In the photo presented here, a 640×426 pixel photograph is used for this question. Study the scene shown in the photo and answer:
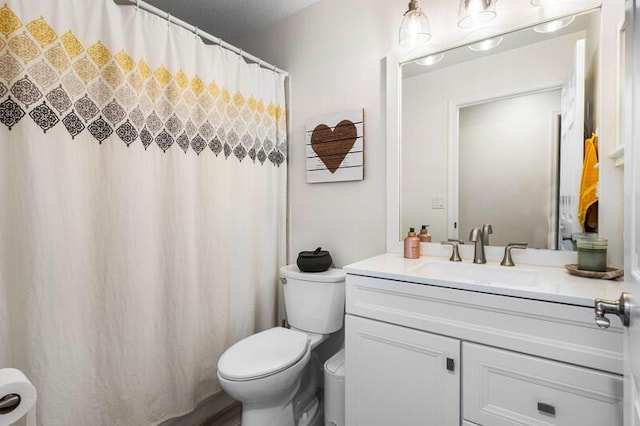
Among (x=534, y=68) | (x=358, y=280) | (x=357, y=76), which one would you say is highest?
(x=357, y=76)

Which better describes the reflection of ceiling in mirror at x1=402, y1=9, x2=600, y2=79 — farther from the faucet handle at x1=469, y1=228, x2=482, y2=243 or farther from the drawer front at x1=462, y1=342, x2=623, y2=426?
the drawer front at x1=462, y1=342, x2=623, y2=426

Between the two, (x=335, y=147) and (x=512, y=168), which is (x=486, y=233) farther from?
(x=335, y=147)

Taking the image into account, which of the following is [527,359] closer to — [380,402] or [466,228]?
[380,402]

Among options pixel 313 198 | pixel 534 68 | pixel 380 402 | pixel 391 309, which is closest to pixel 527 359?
pixel 391 309

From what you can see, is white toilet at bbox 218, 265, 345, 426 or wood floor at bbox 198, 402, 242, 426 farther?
wood floor at bbox 198, 402, 242, 426

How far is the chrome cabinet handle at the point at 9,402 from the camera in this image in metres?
0.64

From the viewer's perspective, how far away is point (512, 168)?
1.46 m

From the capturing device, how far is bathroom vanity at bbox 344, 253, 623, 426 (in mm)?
897

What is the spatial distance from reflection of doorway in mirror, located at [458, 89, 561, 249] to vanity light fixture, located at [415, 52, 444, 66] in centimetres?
29

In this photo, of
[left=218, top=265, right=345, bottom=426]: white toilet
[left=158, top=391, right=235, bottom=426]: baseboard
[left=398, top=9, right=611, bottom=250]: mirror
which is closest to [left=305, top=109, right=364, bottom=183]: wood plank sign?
[left=398, top=9, right=611, bottom=250]: mirror

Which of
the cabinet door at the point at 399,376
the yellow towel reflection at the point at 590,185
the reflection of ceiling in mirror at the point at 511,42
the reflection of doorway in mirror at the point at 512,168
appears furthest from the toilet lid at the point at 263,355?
the reflection of ceiling in mirror at the point at 511,42

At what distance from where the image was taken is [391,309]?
4.06 feet

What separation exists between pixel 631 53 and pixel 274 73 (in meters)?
1.81

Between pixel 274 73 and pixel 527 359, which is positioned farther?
pixel 274 73
